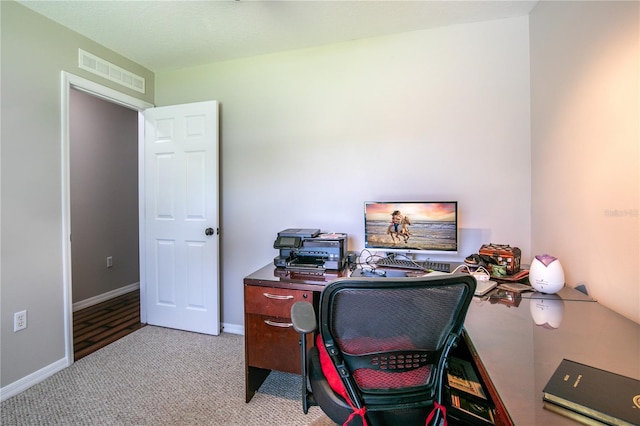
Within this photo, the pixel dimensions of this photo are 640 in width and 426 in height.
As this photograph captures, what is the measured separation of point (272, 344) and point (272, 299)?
0.96 feet

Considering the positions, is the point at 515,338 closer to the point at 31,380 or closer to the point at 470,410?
the point at 470,410

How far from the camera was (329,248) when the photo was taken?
1.82 meters

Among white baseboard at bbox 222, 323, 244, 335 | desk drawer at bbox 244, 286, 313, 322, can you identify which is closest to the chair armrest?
desk drawer at bbox 244, 286, 313, 322

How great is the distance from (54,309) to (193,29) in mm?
2330

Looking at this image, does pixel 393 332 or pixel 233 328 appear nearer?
pixel 393 332

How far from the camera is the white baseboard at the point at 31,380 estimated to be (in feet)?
5.76

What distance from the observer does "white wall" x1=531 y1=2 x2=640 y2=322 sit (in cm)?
115

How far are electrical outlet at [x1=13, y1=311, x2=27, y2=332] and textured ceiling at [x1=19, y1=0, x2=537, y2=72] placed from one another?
81.1 inches

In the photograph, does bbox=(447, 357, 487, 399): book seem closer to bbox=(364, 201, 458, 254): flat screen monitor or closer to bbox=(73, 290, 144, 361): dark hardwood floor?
bbox=(364, 201, 458, 254): flat screen monitor

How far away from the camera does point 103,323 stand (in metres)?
2.78

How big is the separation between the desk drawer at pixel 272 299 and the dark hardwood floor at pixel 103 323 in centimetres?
165

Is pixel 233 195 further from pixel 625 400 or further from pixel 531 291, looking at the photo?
pixel 625 400

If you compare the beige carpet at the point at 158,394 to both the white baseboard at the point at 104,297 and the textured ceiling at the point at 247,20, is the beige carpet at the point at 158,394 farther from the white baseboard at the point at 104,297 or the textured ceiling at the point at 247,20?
the textured ceiling at the point at 247,20

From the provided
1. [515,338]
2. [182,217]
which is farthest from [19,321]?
[515,338]
